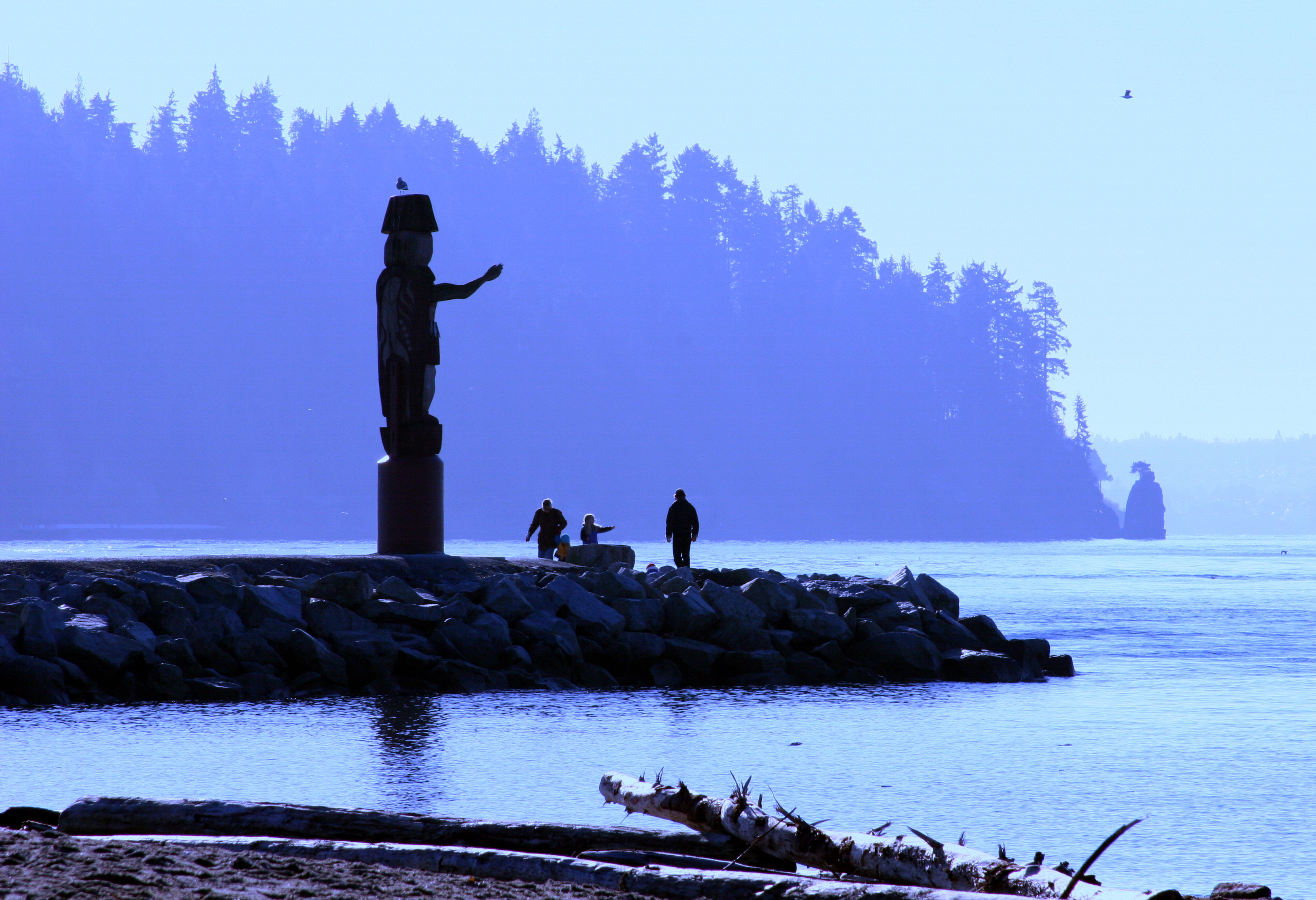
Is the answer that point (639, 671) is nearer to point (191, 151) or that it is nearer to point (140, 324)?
point (140, 324)

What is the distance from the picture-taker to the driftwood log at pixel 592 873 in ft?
17.1

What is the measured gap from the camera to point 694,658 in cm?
1620

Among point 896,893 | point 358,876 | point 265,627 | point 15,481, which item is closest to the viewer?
point 896,893

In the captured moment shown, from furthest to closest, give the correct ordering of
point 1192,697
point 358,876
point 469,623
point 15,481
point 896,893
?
point 15,481
point 1192,697
point 469,623
point 358,876
point 896,893

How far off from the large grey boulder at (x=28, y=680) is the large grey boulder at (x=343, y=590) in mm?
3181

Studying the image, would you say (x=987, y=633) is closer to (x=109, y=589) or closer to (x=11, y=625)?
(x=109, y=589)

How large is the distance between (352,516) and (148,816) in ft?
309

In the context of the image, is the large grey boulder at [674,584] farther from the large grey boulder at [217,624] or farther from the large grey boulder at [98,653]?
the large grey boulder at [98,653]

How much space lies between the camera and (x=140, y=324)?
345ft

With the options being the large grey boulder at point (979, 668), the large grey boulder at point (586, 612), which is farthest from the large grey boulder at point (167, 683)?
the large grey boulder at point (979, 668)

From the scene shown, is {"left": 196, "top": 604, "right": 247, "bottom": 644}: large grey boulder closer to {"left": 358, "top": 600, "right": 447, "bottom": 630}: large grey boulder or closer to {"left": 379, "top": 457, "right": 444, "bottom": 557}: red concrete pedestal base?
{"left": 358, "top": 600, "right": 447, "bottom": 630}: large grey boulder

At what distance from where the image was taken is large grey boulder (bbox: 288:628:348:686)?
47.3ft

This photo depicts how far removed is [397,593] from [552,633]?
1.79 metres

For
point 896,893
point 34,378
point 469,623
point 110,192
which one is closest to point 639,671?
point 469,623
